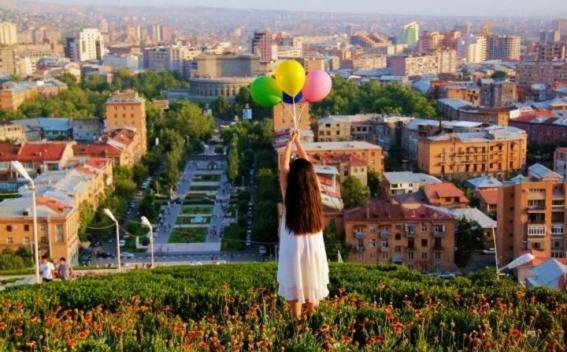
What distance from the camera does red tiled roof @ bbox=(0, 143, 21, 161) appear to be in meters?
20.2

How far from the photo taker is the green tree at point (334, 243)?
13.5m

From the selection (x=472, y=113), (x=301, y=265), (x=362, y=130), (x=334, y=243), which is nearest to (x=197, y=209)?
(x=334, y=243)

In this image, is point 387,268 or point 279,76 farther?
point 387,268

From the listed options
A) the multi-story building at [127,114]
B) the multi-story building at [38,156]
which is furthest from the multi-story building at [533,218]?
the multi-story building at [127,114]

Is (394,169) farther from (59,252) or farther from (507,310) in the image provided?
(507,310)

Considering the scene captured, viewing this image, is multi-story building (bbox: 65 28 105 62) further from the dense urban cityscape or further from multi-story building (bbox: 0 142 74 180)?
multi-story building (bbox: 0 142 74 180)

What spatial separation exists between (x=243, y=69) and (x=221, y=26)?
350 feet

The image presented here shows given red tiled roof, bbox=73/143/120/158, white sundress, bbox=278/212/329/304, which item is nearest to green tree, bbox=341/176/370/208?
red tiled roof, bbox=73/143/120/158

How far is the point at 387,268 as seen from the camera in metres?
8.46

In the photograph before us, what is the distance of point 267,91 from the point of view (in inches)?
191

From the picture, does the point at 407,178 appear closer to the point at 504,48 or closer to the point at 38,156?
the point at 38,156

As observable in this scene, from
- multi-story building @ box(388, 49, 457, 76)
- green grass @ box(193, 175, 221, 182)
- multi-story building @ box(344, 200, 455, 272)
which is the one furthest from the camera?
multi-story building @ box(388, 49, 457, 76)

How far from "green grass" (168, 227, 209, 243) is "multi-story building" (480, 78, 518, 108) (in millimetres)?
20018

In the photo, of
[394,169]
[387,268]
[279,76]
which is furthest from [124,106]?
[279,76]
